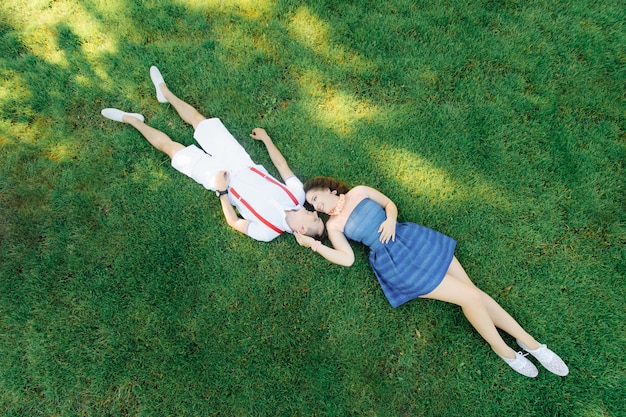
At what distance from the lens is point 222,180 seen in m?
3.97

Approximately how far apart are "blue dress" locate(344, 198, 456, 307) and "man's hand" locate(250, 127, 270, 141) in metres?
1.44

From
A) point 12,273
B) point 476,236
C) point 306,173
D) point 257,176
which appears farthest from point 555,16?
point 12,273

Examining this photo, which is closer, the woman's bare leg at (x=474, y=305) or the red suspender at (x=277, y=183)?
the woman's bare leg at (x=474, y=305)

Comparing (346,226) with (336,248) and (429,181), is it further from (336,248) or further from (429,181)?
(429,181)

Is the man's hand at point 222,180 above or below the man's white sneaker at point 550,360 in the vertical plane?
below

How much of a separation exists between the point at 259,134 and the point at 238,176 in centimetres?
64

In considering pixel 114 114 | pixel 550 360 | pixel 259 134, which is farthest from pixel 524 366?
pixel 114 114

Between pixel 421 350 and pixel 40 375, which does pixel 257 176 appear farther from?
pixel 40 375

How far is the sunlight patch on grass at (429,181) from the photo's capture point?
169 inches

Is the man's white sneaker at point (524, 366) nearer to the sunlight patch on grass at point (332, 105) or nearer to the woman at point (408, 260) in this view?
the woman at point (408, 260)

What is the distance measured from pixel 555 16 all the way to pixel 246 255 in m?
4.88

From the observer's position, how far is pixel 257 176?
412 cm

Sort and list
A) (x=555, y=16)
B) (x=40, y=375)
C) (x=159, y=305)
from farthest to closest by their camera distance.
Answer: (x=555, y=16)
(x=159, y=305)
(x=40, y=375)

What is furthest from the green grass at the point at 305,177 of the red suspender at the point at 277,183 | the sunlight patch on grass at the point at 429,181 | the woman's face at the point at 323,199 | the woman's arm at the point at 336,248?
the woman's face at the point at 323,199
